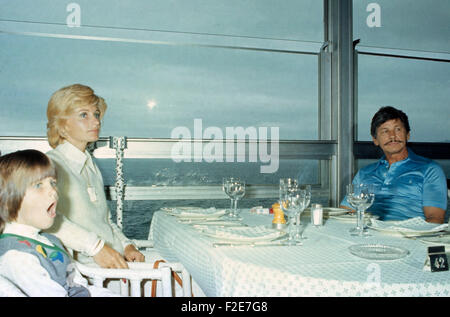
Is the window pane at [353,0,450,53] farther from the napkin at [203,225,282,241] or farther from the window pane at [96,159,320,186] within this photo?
the napkin at [203,225,282,241]

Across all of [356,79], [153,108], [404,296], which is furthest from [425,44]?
[404,296]

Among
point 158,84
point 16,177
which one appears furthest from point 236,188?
point 158,84

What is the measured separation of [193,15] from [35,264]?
3.33m

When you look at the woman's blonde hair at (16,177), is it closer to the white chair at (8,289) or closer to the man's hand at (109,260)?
the white chair at (8,289)

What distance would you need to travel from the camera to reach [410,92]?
463 centimetres

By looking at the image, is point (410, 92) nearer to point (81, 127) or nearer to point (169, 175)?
point (169, 175)

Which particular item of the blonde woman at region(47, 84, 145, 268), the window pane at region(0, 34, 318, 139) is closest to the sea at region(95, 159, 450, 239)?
the window pane at region(0, 34, 318, 139)

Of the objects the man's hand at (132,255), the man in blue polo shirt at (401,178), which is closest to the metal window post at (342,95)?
the man in blue polo shirt at (401,178)

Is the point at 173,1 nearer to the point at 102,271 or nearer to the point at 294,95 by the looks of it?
the point at 294,95

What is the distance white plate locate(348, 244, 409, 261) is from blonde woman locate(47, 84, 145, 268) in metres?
0.91

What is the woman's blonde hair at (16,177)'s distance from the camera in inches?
43.3

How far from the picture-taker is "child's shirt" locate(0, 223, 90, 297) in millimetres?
1011

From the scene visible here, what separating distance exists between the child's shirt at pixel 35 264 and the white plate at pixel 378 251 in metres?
0.77

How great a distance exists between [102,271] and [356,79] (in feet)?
9.59
